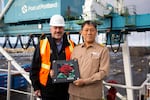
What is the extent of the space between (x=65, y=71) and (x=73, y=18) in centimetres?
263

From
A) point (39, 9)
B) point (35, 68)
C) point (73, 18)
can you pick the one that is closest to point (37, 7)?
point (39, 9)

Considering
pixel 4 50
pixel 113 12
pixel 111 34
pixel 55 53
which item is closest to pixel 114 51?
pixel 111 34

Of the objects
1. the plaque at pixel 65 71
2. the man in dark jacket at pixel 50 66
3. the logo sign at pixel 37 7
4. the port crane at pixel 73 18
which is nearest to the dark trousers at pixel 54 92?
the man in dark jacket at pixel 50 66

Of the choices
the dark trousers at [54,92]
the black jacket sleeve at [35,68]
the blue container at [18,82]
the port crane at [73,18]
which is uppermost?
the port crane at [73,18]

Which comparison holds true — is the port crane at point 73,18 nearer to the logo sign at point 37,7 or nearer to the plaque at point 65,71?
the logo sign at point 37,7

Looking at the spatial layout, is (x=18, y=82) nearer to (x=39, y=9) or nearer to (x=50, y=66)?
(x=39, y=9)

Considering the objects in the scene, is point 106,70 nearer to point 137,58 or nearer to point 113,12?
point 113,12

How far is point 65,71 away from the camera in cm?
213

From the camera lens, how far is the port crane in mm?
3797

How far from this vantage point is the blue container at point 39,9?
4.58 meters

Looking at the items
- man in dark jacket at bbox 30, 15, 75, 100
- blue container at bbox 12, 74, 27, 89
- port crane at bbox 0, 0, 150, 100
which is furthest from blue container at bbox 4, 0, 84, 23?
man in dark jacket at bbox 30, 15, 75, 100

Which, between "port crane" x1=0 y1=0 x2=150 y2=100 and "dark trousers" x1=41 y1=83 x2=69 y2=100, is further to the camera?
"port crane" x1=0 y1=0 x2=150 y2=100

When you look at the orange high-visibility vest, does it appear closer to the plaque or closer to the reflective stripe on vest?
the reflective stripe on vest

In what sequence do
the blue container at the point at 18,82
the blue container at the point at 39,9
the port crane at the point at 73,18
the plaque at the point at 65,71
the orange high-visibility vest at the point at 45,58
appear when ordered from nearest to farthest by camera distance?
1. the plaque at the point at 65,71
2. the orange high-visibility vest at the point at 45,58
3. the port crane at the point at 73,18
4. the blue container at the point at 39,9
5. the blue container at the point at 18,82
